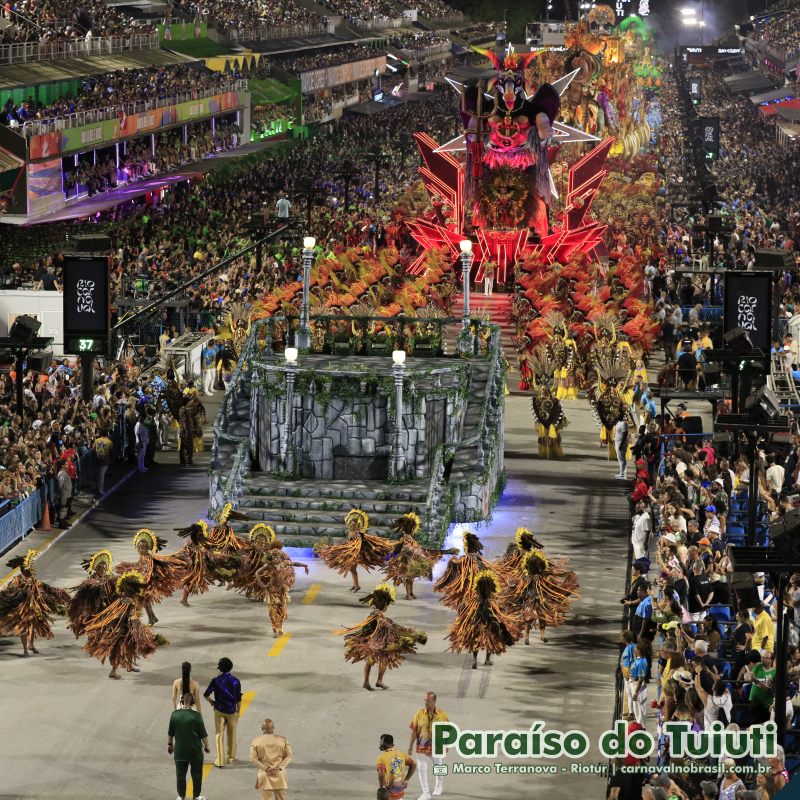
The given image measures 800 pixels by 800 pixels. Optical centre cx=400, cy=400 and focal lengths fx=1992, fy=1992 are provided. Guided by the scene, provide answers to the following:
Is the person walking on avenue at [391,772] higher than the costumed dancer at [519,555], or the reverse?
the costumed dancer at [519,555]

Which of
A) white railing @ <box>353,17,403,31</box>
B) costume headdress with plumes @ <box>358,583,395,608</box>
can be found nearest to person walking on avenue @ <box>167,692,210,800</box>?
costume headdress with plumes @ <box>358,583,395,608</box>

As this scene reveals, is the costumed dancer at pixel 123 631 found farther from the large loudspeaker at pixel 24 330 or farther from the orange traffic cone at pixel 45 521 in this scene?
the large loudspeaker at pixel 24 330

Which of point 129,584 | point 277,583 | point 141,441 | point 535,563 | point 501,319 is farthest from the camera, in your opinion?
point 501,319

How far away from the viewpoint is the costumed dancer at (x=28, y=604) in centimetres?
2530

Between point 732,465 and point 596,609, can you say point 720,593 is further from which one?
point 732,465

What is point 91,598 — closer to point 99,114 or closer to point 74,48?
point 99,114

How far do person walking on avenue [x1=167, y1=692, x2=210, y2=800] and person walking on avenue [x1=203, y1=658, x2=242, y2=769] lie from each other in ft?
3.52

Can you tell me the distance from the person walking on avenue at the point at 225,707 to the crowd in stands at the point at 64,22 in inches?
1745

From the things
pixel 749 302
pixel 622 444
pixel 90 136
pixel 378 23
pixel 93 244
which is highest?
pixel 378 23

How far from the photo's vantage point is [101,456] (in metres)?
33.8

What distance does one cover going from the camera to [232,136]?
3206 inches

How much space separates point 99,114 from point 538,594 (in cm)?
3882

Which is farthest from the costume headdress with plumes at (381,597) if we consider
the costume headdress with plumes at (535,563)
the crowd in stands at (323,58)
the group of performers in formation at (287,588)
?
the crowd in stands at (323,58)

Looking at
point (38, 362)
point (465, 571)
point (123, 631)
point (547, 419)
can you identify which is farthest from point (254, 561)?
point (38, 362)
